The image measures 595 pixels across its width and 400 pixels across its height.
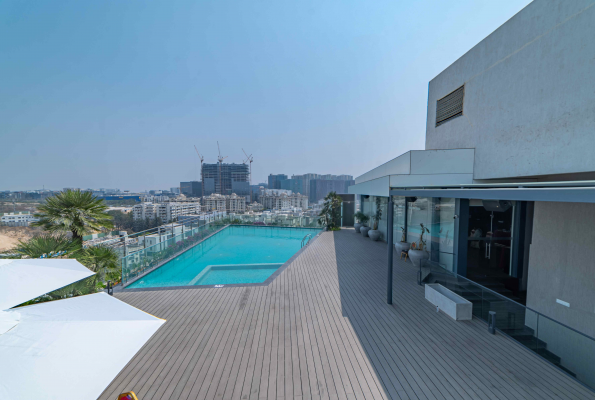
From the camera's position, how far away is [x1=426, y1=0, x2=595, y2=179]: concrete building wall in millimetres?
3977

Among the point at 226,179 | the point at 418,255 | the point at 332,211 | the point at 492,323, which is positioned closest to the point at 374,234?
the point at 332,211

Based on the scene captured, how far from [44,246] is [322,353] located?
660 cm

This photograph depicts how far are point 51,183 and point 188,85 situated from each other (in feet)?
148

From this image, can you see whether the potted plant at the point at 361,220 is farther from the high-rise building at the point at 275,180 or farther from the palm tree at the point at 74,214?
the high-rise building at the point at 275,180

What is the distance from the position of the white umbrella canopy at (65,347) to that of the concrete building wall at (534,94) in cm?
666

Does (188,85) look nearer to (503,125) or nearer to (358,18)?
(358,18)

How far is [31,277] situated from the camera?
323cm

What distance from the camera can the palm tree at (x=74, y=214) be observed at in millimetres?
6320

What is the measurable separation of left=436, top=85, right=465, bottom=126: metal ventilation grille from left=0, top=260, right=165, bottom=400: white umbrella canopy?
9.32 m

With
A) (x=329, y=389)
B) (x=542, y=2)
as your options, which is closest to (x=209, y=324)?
(x=329, y=389)

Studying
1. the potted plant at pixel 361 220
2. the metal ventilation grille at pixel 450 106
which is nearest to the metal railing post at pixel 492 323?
the metal ventilation grille at pixel 450 106

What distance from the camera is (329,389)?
2893 millimetres

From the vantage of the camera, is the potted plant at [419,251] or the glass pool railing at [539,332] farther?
the potted plant at [419,251]

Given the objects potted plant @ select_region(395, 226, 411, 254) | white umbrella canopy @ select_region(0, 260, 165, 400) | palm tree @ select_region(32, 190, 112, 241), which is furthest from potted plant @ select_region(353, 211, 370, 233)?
white umbrella canopy @ select_region(0, 260, 165, 400)
